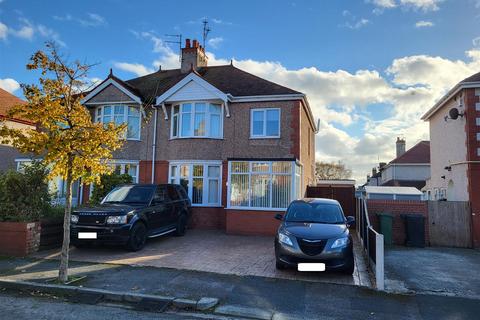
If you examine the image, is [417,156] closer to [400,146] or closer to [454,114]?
[400,146]

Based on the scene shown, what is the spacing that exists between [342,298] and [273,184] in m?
7.61

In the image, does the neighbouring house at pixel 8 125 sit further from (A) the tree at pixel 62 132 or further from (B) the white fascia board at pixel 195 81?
(A) the tree at pixel 62 132

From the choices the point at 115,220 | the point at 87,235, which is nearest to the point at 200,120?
the point at 115,220

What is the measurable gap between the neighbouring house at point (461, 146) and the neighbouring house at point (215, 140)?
6.27 meters

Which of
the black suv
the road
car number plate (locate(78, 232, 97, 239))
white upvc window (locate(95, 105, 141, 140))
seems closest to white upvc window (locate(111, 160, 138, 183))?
white upvc window (locate(95, 105, 141, 140))

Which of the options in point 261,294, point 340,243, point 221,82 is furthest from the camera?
point 221,82

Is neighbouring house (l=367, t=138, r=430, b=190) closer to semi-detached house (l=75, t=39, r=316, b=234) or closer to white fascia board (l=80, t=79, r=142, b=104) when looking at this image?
semi-detached house (l=75, t=39, r=316, b=234)

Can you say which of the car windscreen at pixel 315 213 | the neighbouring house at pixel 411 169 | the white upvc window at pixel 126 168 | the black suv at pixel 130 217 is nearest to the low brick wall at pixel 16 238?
the black suv at pixel 130 217

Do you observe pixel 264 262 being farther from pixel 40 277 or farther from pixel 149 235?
pixel 40 277

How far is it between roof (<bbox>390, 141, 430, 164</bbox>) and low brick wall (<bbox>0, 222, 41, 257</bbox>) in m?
35.9

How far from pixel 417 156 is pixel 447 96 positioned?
80.4ft

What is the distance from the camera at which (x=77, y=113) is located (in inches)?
290

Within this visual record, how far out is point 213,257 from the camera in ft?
31.3

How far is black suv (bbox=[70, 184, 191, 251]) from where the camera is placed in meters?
9.51
